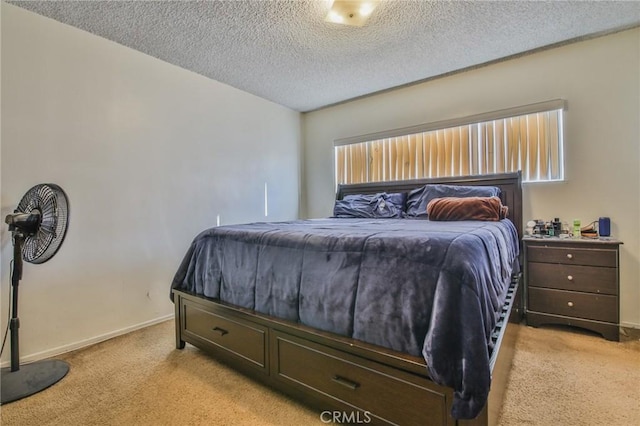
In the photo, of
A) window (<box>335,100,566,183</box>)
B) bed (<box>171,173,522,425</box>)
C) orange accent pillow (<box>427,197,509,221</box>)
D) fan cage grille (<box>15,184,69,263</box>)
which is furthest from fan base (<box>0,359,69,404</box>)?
window (<box>335,100,566,183</box>)

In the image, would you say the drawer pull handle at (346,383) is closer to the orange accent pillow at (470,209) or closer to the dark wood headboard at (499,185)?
the orange accent pillow at (470,209)

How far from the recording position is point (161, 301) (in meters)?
2.90

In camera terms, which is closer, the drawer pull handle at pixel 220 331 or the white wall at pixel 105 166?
the drawer pull handle at pixel 220 331

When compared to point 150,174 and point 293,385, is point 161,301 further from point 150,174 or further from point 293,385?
point 293,385

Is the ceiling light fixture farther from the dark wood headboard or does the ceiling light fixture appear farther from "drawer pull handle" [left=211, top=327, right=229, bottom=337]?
"drawer pull handle" [left=211, top=327, right=229, bottom=337]

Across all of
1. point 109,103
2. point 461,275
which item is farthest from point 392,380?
point 109,103

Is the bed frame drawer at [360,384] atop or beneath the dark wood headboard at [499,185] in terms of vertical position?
beneath

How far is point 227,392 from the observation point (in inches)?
68.1

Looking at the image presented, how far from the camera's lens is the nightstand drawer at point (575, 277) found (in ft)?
7.65

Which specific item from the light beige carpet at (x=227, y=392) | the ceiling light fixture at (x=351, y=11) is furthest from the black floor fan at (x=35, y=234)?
the ceiling light fixture at (x=351, y=11)

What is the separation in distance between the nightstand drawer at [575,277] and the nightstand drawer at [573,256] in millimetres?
33

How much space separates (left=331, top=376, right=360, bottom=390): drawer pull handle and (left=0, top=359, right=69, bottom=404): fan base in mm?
1715

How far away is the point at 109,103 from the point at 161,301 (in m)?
1.78

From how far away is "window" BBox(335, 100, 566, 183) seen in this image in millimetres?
2883
